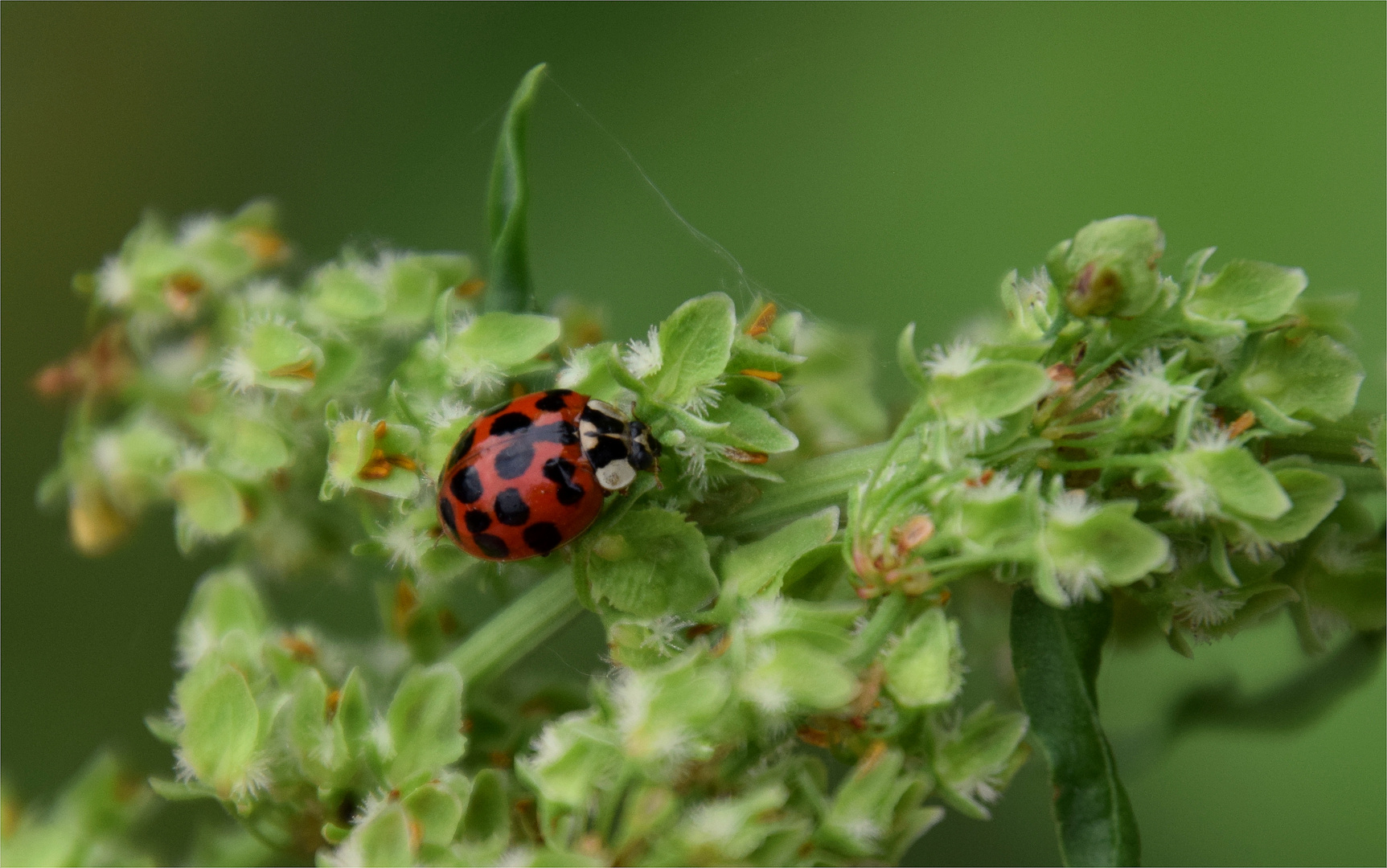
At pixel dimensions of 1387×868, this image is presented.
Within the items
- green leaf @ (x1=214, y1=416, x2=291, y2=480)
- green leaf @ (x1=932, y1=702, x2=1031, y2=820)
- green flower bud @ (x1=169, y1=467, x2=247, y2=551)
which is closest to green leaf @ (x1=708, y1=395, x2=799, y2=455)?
green leaf @ (x1=932, y1=702, x2=1031, y2=820)

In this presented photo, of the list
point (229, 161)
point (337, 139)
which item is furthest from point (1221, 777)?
point (229, 161)

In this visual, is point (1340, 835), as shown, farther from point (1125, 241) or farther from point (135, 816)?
point (135, 816)

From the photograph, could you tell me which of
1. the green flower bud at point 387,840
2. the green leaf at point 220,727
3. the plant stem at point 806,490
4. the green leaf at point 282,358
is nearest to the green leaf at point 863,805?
the plant stem at point 806,490

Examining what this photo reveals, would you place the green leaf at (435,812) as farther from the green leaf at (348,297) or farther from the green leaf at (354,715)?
the green leaf at (348,297)

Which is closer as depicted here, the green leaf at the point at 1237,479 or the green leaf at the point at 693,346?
the green leaf at the point at 1237,479

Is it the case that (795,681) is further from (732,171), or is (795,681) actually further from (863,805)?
(732,171)

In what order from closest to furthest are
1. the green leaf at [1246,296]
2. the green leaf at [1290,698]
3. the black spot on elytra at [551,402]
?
1. the green leaf at [1246,296]
2. the black spot on elytra at [551,402]
3. the green leaf at [1290,698]

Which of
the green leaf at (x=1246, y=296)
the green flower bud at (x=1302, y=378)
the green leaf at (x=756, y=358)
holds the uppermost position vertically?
the green leaf at (x=1246, y=296)
